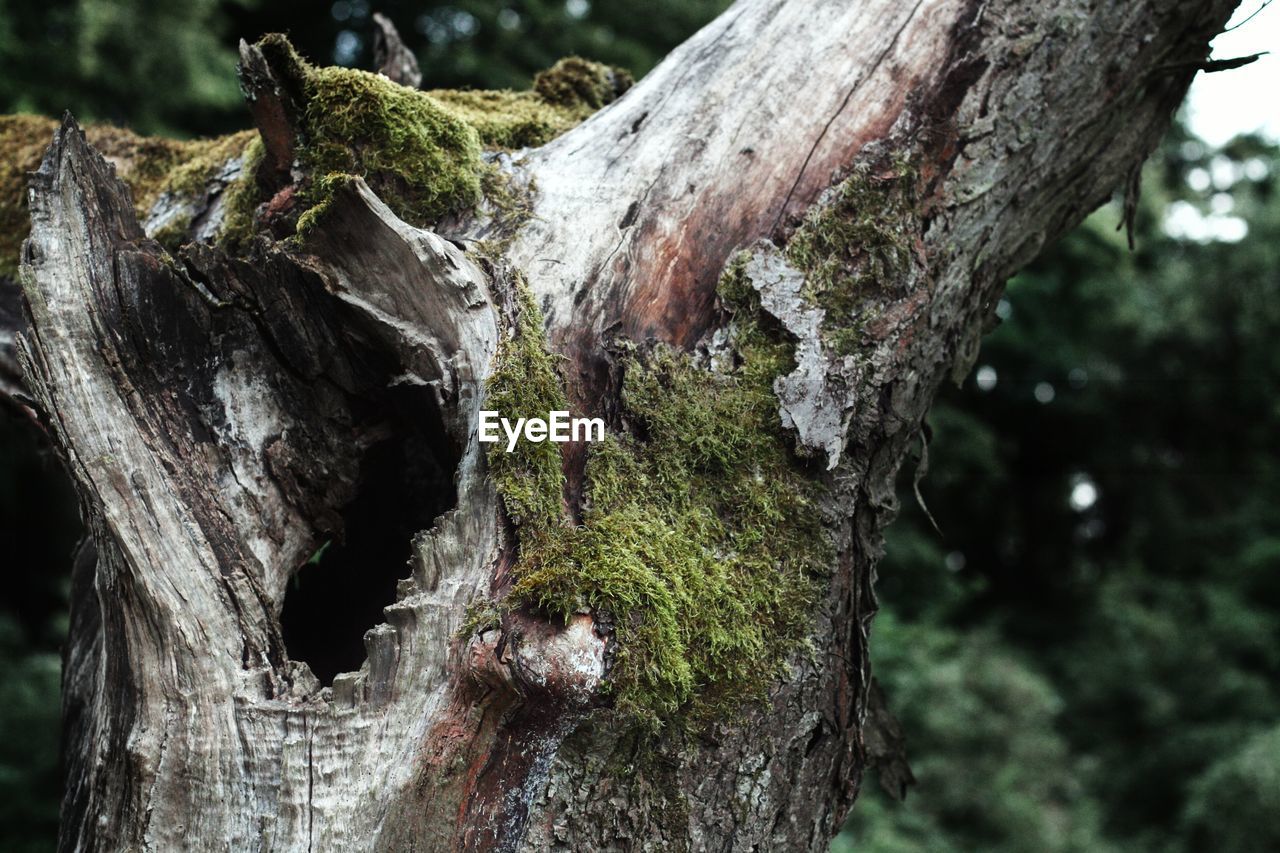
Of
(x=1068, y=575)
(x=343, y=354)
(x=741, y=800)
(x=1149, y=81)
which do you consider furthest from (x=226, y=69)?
(x=1068, y=575)

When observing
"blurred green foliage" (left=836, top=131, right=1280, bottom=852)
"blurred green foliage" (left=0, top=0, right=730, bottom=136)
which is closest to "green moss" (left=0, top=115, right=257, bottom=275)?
"blurred green foliage" (left=0, top=0, right=730, bottom=136)

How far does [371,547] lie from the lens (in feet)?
7.38

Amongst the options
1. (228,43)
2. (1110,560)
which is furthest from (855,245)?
(1110,560)

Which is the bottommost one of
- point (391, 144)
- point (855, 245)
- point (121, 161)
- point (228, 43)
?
point (855, 245)

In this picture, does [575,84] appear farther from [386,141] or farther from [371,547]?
[371,547]

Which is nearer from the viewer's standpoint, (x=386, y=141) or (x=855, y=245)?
(x=855, y=245)

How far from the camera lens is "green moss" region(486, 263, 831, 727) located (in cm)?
159

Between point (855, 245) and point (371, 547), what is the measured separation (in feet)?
4.01

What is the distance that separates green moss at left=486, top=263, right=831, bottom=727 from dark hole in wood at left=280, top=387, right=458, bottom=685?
1.44ft

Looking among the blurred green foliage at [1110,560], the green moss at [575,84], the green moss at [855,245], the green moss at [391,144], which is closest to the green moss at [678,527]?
the green moss at [855,245]

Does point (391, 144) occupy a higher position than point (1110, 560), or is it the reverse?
point (1110, 560)

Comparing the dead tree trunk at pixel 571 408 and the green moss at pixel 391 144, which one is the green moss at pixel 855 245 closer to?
the dead tree trunk at pixel 571 408

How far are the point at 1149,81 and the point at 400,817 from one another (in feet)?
7.52

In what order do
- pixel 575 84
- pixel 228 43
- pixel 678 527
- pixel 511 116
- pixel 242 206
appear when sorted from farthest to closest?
pixel 228 43, pixel 575 84, pixel 511 116, pixel 242 206, pixel 678 527
